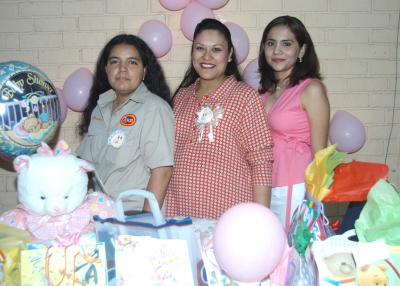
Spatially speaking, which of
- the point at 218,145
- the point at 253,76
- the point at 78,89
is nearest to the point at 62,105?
the point at 78,89

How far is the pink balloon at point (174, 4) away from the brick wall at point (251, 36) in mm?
82

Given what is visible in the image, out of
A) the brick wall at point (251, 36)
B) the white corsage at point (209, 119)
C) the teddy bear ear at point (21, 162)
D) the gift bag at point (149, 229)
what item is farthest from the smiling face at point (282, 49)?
the teddy bear ear at point (21, 162)

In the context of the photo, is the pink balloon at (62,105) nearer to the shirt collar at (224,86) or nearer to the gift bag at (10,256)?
the shirt collar at (224,86)

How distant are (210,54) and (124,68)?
369 mm

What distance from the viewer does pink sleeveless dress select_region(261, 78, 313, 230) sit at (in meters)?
1.99

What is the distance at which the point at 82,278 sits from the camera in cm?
116

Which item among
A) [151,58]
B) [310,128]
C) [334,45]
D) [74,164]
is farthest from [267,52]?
[74,164]

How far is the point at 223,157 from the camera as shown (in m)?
1.79

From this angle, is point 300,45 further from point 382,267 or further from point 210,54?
point 382,267

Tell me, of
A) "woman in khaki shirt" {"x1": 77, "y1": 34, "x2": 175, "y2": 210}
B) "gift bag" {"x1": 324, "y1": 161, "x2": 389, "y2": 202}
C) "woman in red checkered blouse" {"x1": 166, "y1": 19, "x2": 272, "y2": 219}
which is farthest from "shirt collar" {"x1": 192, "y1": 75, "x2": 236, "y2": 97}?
"gift bag" {"x1": 324, "y1": 161, "x2": 389, "y2": 202}

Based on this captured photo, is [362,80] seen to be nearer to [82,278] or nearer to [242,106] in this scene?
[242,106]

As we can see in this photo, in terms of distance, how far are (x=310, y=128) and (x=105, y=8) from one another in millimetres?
1571

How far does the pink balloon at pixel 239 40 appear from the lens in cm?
253

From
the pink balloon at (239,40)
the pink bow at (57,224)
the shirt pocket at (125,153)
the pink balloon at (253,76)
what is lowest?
the pink bow at (57,224)
